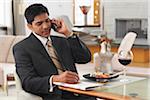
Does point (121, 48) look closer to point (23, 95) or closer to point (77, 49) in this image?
point (77, 49)

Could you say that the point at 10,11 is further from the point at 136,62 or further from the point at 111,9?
the point at 136,62

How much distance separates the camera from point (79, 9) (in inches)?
276

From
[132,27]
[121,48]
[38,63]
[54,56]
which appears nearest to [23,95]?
[38,63]

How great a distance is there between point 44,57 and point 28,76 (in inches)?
7.7

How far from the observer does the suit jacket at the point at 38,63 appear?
2.09m

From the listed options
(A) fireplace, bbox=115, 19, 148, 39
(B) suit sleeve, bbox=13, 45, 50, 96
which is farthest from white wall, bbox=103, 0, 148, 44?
(B) suit sleeve, bbox=13, 45, 50, 96

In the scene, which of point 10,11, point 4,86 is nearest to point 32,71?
point 4,86

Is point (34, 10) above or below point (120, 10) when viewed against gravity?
below

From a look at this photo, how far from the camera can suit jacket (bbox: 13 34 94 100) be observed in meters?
2.09

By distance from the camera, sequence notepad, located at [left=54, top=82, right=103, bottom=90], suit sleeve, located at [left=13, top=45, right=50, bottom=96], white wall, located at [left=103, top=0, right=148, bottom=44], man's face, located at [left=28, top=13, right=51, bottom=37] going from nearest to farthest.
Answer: notepad, located at [left=54, top=82, right=103, bottom=90]
suit sleeve, located at [left=13, top=45, right=50, bottom=96]
man's face, located at [left=28, top=13, right=51, bottom=37]
white wall, located at [left=103, top=0, right=148, bottom=44]

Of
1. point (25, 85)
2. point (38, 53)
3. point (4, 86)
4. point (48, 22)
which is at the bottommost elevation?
point (4, 86)

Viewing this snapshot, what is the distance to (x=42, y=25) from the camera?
2268 millimetres

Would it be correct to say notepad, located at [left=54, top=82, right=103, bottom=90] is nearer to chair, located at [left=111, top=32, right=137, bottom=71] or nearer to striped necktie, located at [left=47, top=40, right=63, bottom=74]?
striped necktie, located at [left=47, top=40, right=63, bottom=74]

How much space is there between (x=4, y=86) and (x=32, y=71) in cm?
256
